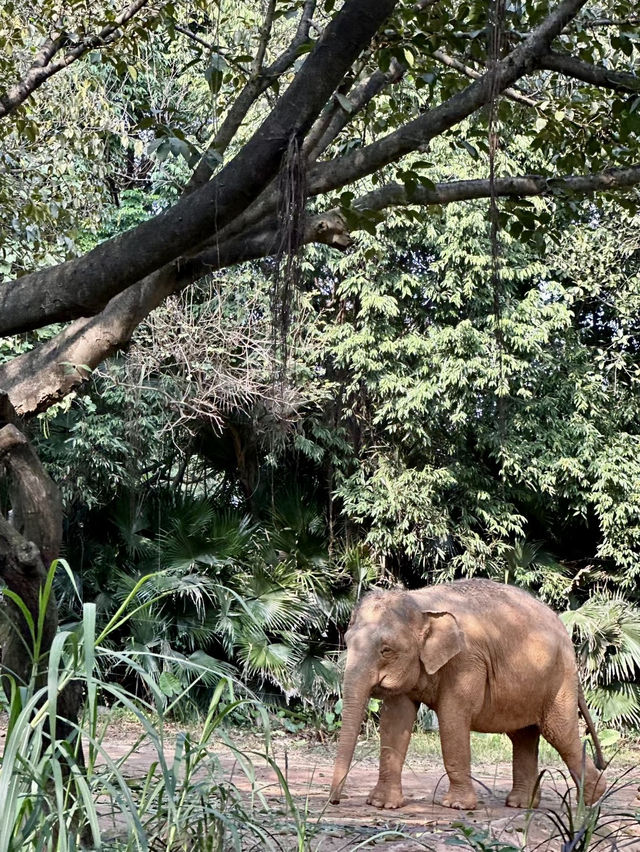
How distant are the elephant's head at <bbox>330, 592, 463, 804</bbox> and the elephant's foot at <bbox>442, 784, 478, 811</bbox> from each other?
26.7 inches

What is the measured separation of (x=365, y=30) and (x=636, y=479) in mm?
12032

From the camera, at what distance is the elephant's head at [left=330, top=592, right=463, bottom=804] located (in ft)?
21.2

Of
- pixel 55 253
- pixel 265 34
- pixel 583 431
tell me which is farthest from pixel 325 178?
pixel 583 431

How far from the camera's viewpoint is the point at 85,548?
47.7ft

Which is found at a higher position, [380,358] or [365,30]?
[380,358]

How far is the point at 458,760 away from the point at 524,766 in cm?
82

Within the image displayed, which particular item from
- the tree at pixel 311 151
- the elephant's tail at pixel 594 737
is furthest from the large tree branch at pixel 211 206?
the elephant's tail at pixel 594 737

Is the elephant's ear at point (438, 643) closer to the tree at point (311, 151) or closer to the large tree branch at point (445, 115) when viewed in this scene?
the tree at point (311, 151)

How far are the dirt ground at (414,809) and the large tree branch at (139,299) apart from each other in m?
2.08

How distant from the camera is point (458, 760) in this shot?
21.7 ft

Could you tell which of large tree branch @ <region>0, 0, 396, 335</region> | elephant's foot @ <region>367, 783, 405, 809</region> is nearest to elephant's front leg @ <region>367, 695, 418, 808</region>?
elephant's foot @ <region>367, 783, 405, 809</region>

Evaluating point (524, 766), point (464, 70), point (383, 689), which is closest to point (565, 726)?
point (524, 766)

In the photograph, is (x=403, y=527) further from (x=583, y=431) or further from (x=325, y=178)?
(x=325, y=178)

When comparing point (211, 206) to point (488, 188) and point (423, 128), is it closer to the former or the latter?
point (423, 128)
